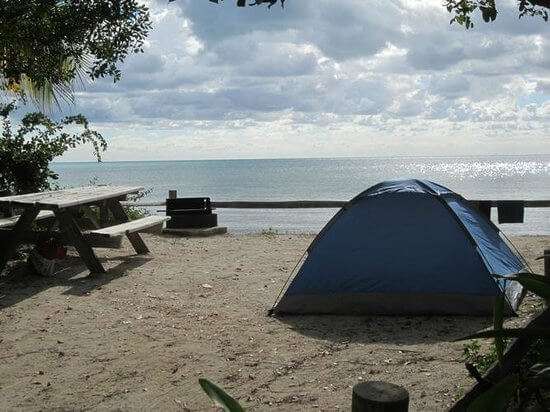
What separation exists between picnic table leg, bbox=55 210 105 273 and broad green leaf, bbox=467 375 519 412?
313 inches

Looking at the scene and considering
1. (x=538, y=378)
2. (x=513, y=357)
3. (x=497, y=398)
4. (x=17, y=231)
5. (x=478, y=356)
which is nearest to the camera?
(x=497, y=398)

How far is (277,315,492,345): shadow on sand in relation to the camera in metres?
6.02

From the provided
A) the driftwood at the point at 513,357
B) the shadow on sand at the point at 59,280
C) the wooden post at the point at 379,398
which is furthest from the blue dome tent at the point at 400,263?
the wooden post at the point at 379,398

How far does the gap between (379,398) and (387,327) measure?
4622mm

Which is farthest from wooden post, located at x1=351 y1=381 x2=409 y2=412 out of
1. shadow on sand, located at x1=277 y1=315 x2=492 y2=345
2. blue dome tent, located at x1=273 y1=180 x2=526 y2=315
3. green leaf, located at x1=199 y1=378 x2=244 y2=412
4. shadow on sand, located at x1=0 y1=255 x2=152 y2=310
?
shadow on sand, located at x1=0 y1=255 x2=152 y2=310

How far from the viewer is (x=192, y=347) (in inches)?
232

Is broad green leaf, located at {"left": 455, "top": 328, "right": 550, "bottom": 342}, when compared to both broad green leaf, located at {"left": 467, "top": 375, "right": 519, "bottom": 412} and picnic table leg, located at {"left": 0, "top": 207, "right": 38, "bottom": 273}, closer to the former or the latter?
broad green leaf, located at {"left": 467, "top": 375, "right": 519, "bottom": 412}

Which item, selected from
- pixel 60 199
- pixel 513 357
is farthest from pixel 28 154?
pixel 513 357

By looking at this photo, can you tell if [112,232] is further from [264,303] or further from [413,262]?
[413,262]

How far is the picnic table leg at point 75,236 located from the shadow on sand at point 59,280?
199 mm

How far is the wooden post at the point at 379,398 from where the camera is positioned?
1.90m

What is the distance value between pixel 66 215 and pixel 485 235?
5.82m

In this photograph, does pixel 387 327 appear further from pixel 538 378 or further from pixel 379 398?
pixel 538 378

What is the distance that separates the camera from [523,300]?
7262 mm
